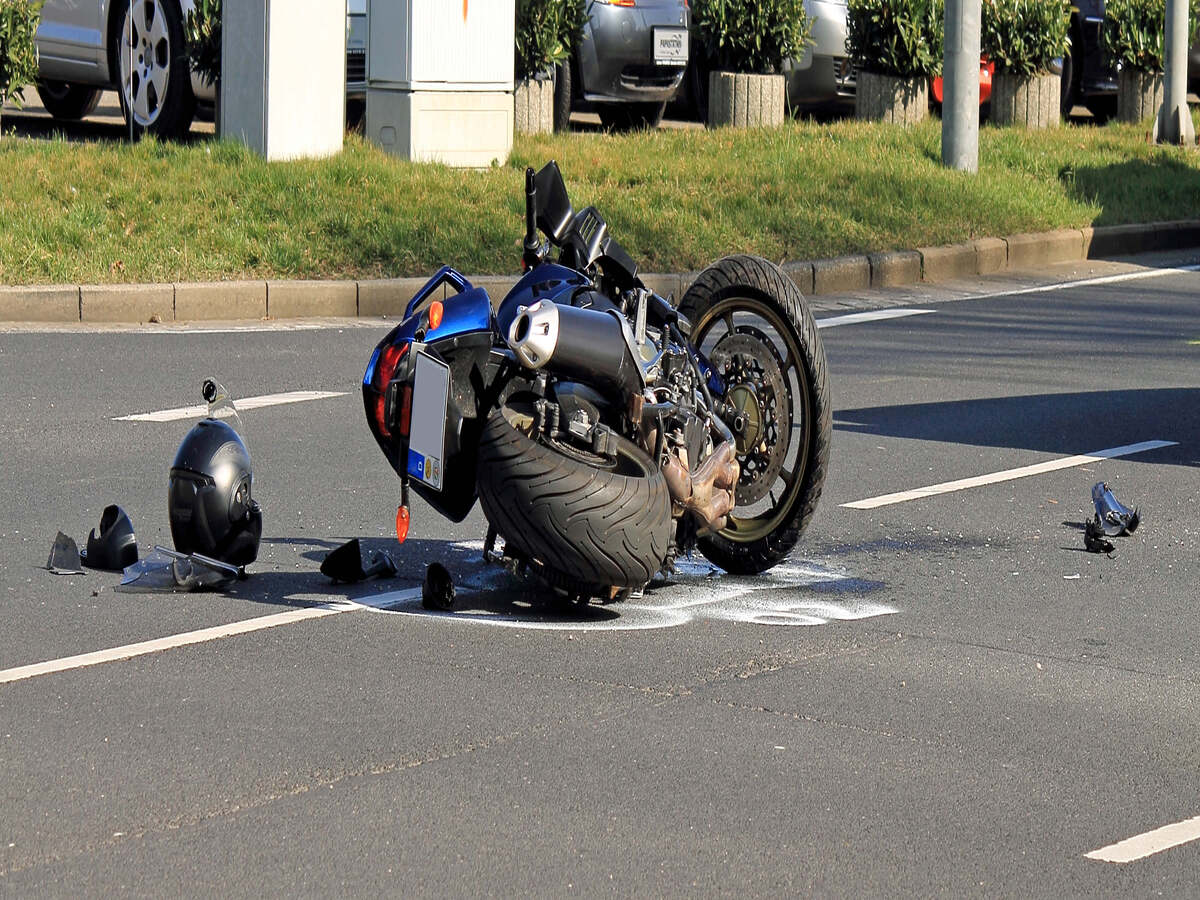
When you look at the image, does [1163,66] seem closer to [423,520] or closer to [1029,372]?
[1029,372]

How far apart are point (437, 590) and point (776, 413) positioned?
1.17 m

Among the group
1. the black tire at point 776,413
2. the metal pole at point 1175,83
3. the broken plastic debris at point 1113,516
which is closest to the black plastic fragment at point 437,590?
the black tire at point 776,413

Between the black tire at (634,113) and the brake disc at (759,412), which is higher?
the black tire at (634,113)

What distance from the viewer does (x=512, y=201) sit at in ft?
43.6

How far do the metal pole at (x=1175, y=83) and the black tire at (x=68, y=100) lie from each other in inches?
374

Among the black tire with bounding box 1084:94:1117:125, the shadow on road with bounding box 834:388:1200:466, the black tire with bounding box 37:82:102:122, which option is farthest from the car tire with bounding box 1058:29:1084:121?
the shadow on road with bounding box 834:388:1200:466

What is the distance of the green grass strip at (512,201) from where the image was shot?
39.2 feet

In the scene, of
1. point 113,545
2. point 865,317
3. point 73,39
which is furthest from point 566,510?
point 73,39

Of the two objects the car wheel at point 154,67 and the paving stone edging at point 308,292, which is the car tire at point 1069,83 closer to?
the paving stone edging at point 308,292

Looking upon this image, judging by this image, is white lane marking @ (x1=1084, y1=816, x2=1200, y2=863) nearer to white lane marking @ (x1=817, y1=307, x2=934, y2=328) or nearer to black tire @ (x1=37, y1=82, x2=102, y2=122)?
white lane marking @ (x1=817, y1=307, x2=934, y2=328)

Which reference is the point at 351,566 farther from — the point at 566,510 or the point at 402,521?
the point at 566,510

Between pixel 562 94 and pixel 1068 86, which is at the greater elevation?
pixel 1068 86

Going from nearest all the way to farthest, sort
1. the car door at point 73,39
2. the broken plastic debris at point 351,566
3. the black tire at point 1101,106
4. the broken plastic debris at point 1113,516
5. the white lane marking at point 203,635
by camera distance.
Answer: the white lane marking at point 203,635
the broken plastic debris at point 351,566
the broken plastic debris at point 1113,516
the car door at point 73,39
the black tire at point 1101,106

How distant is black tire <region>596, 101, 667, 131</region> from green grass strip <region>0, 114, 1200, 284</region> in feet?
9.57
